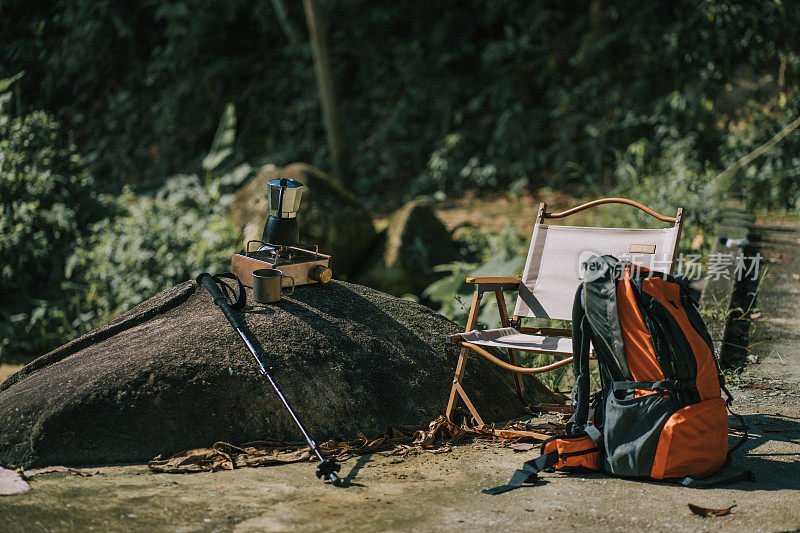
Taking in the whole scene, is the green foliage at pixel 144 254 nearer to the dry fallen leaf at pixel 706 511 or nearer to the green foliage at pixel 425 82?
the green foliage at pixel 425 82

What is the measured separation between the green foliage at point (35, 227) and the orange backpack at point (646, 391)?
6.02 meters

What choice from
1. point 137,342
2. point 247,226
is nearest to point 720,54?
point 247,226

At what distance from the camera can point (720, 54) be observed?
938cm

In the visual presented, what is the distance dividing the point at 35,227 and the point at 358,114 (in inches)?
233

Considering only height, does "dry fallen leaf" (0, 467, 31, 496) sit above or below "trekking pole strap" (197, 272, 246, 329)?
below

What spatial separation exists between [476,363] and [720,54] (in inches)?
274

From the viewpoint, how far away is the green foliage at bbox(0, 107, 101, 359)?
7871 mm

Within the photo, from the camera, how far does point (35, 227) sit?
27.3 ft

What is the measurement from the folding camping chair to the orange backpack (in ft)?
1.58

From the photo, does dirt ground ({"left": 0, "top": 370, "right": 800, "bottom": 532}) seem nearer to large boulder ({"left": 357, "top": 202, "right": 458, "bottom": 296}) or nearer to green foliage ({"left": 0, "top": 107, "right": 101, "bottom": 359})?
large boulder ({"left": 357, "top": 202, "right": 458, "bottom": 296})

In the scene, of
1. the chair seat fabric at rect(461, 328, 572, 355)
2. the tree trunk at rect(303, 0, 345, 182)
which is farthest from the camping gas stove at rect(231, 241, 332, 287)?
the tree trunk at rect(303, 0, 345, 182)

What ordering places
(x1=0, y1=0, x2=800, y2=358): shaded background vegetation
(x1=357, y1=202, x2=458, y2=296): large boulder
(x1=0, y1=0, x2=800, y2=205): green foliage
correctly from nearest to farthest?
(x1=357, y1=202, x2=458, y2=296): large boulder → (x1=0, y1=0, x2=800, y2=358): shaded background vegetation → (x1=0, y1=0, x2=800, y2=205): green foliage

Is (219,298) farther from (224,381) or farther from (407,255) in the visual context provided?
(407,255)

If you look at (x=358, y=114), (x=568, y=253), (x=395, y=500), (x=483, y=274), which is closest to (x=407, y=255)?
(x=483, y=274)
